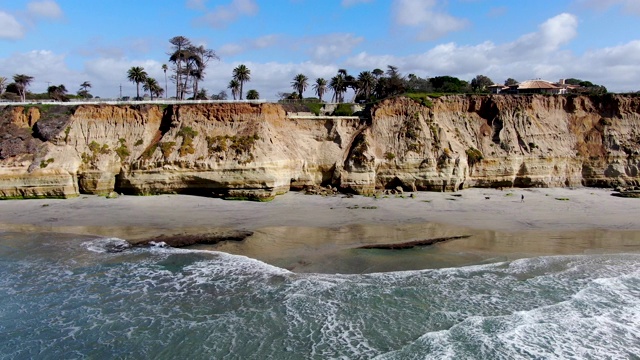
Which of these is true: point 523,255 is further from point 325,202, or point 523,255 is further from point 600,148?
point 600,148

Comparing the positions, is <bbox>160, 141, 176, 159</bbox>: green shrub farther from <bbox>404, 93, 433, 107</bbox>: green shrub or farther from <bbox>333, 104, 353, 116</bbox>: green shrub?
<bbox>404, 93, 433, 107</bbox>: green shrub

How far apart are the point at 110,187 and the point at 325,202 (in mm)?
15613

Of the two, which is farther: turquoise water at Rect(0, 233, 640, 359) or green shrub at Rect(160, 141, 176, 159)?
green shrub at Rect(160, 141, 176, 159)

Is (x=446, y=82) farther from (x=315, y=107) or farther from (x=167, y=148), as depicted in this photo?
(x=167, y=148)

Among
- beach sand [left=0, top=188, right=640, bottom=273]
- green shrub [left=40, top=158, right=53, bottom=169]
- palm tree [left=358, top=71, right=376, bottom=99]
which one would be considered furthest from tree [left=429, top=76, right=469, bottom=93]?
green shrub [left=40, top=158, right=53, bottom=169]

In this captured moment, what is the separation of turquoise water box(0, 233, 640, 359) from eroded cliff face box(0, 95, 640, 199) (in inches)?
487

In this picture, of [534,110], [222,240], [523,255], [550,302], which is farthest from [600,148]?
[222,240]

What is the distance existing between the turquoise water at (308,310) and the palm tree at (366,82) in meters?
36.9

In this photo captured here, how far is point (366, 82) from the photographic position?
2019 inches

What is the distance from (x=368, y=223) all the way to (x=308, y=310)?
10.4 meters

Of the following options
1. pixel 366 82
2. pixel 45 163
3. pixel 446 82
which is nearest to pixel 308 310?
pixel 45 163

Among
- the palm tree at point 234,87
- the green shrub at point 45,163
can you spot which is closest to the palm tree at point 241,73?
the palm tree at point 234,87

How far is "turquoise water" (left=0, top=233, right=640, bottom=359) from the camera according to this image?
37.0 ft

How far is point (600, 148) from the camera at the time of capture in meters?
34.5
